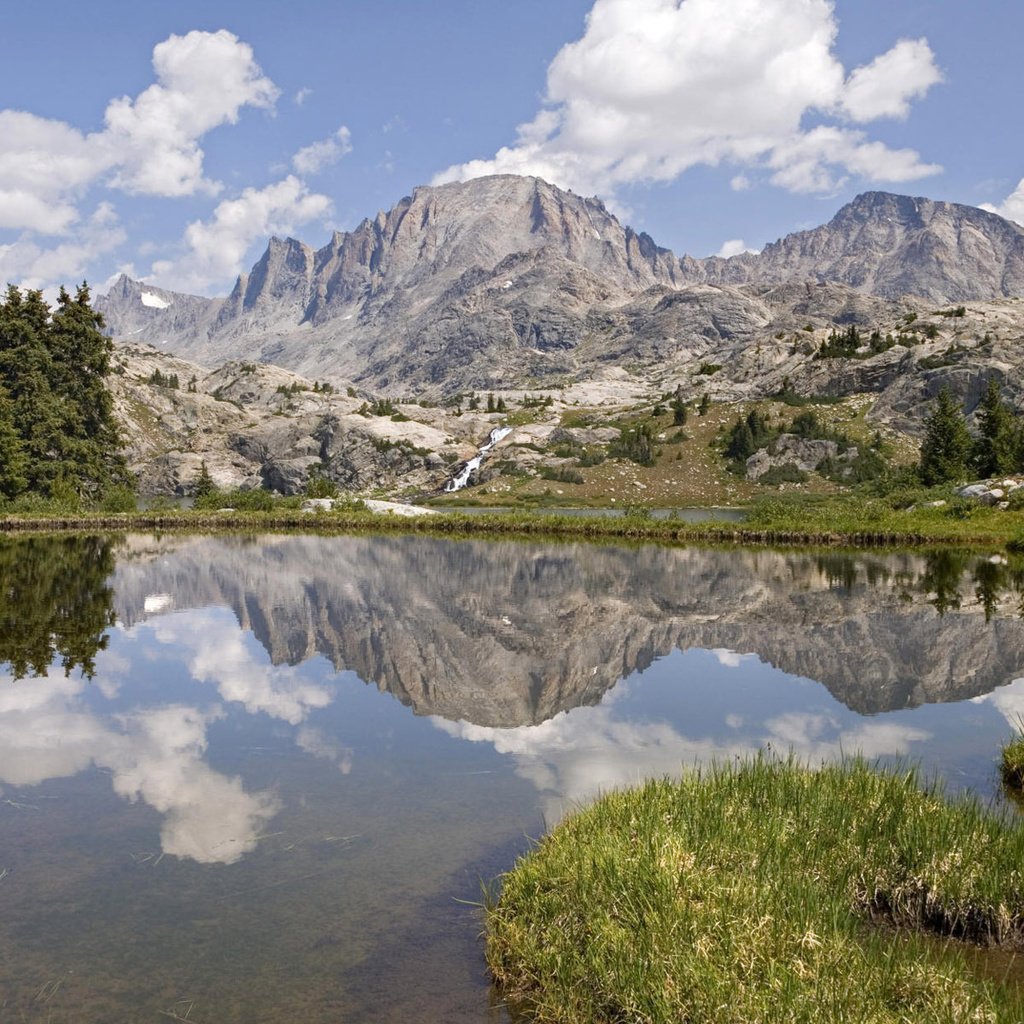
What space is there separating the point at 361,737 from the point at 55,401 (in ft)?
302

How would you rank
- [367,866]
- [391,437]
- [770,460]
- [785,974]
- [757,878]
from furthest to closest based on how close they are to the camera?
[391,437], [770,460], [367,866], [757,878], [785,974]

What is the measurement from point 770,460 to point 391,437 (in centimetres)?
6911

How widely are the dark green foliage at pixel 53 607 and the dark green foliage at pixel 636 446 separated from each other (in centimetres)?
8069

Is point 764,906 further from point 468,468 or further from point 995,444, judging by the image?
point 468,468

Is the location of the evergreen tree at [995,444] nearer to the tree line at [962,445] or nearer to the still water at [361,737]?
the tree line at [962,445]

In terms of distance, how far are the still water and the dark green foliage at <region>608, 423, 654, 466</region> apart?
80.8 metres

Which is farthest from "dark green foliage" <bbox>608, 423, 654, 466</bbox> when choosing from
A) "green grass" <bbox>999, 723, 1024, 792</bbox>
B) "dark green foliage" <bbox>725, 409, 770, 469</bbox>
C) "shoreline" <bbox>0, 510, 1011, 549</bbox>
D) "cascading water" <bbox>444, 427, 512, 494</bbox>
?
"green grass" <bbox>999, 723, 1024, 792</bbox>

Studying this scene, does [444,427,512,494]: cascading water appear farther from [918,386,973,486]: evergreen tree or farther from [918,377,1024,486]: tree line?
[918,377,1024,486]: tree line

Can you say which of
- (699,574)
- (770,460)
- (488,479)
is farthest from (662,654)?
(488,479)

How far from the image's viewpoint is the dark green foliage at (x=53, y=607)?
85.3ft

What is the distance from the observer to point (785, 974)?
743 centimetres

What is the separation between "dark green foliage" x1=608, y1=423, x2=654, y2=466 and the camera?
4867 inches

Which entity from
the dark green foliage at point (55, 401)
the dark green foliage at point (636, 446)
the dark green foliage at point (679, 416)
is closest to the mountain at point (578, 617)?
the dark green foliage at point (55, 401)

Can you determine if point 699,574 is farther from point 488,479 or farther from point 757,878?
point 488,479
